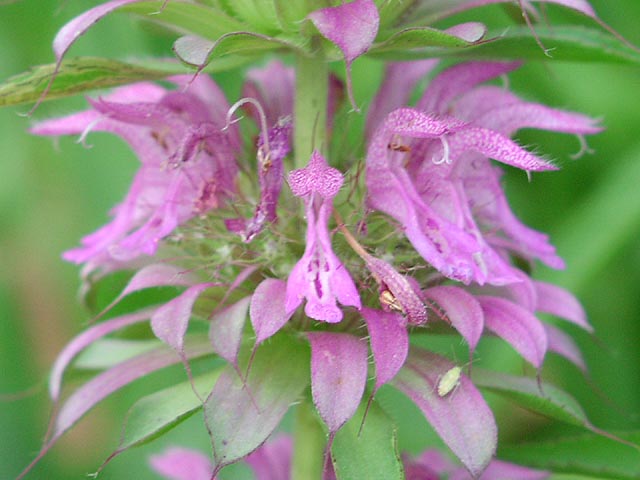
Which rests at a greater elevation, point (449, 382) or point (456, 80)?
point (456, 80)

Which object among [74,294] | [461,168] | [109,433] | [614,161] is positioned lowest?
[109,433]

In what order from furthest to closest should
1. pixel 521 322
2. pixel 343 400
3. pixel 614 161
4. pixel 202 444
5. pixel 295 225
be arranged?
1. pixel 614 161
2. pixel 202 444
3. pixel 295 225
4. pixel 521 322
5. pixel 343 400

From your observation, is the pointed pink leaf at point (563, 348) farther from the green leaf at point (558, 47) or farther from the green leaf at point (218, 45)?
the green leaf at point (218, 45)

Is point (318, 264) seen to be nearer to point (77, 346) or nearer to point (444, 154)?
point (444, 154)

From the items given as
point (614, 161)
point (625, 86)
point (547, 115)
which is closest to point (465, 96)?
point (547, 115)

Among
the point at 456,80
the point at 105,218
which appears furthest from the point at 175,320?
the point at 105,218

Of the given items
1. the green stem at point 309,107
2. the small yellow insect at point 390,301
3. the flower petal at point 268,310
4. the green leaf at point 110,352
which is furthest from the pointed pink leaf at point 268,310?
the green leaf at point 110,352

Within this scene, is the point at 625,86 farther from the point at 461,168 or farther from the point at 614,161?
the point at 461,168
